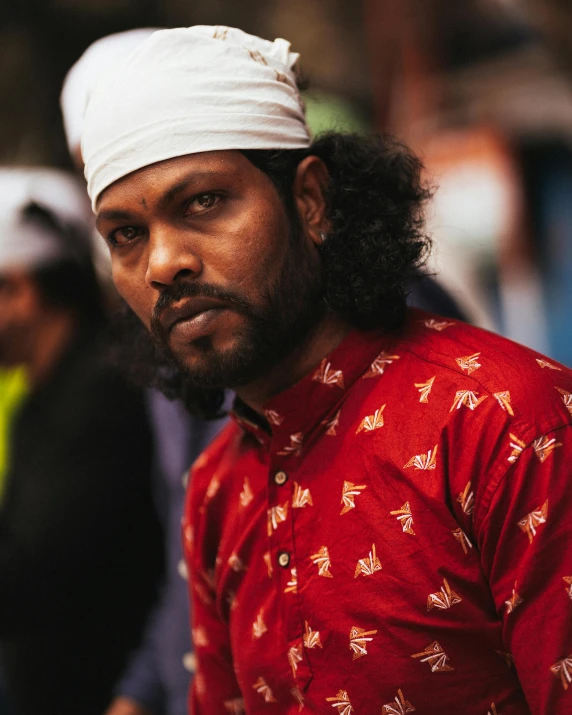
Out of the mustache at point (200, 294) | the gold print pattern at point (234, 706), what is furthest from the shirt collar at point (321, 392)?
the gold print pattern at point (234, 706)

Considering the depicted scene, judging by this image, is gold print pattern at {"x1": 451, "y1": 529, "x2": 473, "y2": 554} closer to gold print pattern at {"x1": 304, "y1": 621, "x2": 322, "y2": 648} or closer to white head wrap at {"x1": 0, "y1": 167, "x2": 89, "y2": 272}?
gold print pattern at {"x1": 304, "y1": 621, "x2": 322, "y2": 648}

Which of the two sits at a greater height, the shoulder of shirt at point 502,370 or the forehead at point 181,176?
the forehead at point 181,176

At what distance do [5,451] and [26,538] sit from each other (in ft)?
2.77

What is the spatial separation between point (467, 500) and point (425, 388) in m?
0.24

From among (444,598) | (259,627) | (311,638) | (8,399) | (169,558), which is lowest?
(8,399)

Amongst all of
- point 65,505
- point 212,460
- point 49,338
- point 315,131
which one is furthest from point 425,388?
point 49,338

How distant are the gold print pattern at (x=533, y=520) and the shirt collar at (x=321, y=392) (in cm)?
48

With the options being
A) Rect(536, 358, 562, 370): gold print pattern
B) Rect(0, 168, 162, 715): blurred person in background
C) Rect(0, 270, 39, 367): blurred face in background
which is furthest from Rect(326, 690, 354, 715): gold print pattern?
Rect(0, 270, 39, 367): blurred face in background

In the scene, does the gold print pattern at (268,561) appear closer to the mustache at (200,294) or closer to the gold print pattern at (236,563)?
the gold print pattern at (236,563)

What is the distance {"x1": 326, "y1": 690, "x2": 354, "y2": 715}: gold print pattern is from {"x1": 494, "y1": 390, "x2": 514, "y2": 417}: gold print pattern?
61 cm

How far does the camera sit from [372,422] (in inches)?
61.4

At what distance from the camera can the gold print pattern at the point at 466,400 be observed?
1.42 m

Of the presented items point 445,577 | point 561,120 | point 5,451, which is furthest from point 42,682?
point 561,120

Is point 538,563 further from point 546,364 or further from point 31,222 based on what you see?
point 31,222
